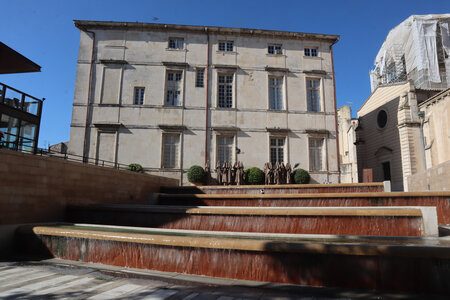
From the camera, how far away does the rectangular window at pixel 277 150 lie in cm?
1916

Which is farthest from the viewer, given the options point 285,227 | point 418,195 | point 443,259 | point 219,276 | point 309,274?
point 418,195

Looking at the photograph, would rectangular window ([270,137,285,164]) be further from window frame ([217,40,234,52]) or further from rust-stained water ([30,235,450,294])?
rust-stained water ([30,235,450,294])

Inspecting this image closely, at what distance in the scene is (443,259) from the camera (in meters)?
3.11

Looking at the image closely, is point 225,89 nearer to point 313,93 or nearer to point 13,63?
point 313,93

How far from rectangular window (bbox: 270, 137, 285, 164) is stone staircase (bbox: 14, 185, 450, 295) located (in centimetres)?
1098

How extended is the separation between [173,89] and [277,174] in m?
9.63

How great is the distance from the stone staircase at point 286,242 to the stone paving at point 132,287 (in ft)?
0.80

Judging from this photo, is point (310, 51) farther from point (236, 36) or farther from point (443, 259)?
point (443, 259)

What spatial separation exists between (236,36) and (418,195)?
672 inches

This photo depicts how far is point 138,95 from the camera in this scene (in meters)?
19.0

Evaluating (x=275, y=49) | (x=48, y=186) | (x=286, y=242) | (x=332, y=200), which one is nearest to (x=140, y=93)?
(x=275, y=49)

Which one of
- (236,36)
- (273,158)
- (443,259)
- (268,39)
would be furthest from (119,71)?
(443,259)

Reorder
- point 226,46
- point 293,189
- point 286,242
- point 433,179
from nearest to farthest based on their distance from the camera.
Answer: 1. point 286,242
2. point 433,179
3. point 293,189
4. point 226,46

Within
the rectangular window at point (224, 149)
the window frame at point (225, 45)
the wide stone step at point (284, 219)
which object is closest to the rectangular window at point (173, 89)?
the window frame at point (225, 45)
